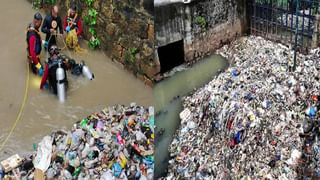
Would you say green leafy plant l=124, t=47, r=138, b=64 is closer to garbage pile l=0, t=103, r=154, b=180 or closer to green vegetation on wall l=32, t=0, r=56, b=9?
garbage pile l=0, t=103, r=154, b=180

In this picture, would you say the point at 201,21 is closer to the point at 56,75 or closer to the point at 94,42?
the point at 56,75

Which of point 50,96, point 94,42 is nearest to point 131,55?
point 94,42

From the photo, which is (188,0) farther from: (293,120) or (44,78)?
(44,78)

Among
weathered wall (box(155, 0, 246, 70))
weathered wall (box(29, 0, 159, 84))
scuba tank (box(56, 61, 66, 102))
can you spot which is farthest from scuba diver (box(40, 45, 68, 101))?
weathered wall (box(155, 0, 246, 70))

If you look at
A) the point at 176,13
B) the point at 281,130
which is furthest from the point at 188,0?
the point at 281,130

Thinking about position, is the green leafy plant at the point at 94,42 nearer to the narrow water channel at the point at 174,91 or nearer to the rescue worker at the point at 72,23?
the rescue worker at the point at 72,23
